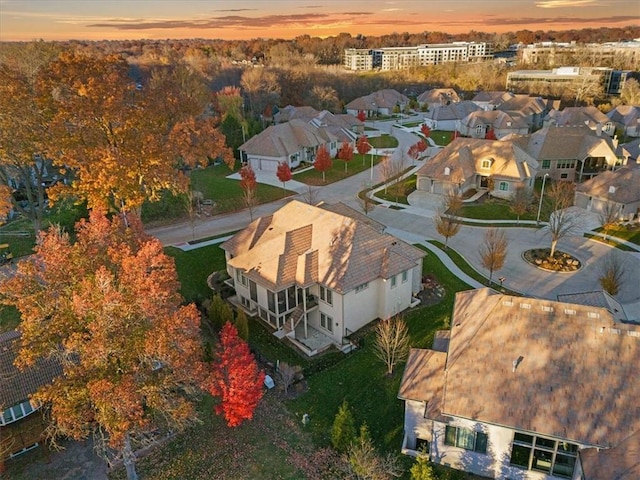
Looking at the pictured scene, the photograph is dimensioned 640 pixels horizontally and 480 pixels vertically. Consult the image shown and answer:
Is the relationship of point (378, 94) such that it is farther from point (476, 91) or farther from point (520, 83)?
point (520, 83)

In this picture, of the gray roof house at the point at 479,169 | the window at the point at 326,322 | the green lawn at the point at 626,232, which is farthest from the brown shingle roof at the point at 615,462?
the gray roof house at the point at 479,169

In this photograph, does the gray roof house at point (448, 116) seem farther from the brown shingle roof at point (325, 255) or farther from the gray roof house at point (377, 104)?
the brown shingle roof at point (325, 255)

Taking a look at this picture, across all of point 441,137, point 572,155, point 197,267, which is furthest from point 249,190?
point 441,137

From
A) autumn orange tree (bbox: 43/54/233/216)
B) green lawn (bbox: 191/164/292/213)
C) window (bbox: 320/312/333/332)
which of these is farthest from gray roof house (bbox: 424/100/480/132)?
window (bbox: 320/312/333/332)

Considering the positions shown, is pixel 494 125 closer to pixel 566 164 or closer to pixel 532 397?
pixel 566 164

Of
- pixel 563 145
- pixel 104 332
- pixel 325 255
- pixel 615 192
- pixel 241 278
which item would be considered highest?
pixel 104 332

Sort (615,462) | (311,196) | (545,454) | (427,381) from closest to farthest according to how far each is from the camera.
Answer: (615,462)
(545,454)
(427,381)
(311,196)

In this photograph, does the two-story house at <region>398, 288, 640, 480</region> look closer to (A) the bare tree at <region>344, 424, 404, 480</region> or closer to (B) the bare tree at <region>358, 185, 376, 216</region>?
(A) the bare tree at <region>344, 424, 404, 480</region>
